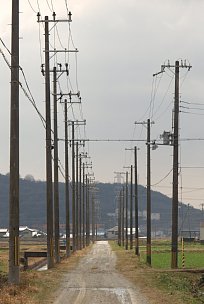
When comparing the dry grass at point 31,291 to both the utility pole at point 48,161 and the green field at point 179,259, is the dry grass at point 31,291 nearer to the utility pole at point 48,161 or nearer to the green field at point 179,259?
the utility pole at point 48,161

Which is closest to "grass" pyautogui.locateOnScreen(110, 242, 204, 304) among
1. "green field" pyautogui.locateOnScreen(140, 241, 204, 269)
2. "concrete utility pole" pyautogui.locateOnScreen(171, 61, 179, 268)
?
"concrete utility pole" pyautogui.locateOnScreen(171, 61, 179, 268)

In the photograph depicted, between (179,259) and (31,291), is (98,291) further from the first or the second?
(179,259)

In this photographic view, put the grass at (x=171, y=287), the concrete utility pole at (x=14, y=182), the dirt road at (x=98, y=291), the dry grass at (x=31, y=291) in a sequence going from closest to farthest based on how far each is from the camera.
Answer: the dry grass at (x=31, y=291), the dirt road at (x=98, y=291), the grass at (x=171, y=287), the concrete utility pole at (x=14, y=182)

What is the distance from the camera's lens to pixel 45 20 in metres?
38.6

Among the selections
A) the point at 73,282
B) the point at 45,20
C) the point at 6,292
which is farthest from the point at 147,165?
the point at 6,292

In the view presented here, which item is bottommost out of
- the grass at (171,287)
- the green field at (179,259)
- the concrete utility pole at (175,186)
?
the green field at (179,259)

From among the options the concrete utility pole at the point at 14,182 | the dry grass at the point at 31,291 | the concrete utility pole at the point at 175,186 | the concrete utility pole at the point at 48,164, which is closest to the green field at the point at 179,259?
the concrete utility pole at the point at 175,186

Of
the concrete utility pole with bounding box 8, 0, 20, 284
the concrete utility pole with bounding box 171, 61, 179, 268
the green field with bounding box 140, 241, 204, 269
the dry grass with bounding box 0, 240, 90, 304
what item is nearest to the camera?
the dry grass with bounding box 0, 240, 90, 304

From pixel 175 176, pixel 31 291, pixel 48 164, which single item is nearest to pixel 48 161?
pixel 48 164

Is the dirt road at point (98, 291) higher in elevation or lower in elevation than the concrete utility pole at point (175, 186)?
lower

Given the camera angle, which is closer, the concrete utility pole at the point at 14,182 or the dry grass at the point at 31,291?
the dry grass at the point at 31,291

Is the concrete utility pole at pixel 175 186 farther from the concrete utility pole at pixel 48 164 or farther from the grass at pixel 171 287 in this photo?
the concrete utility pole at pixel 48 164

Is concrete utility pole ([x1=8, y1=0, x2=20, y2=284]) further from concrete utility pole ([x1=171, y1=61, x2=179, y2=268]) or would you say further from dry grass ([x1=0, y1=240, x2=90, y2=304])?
concrete utility pole ([x1=171, y1=61, x2=179, y2=268])

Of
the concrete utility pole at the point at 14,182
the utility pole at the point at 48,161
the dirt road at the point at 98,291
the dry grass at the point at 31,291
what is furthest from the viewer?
the utility pole at the point at 48,161
